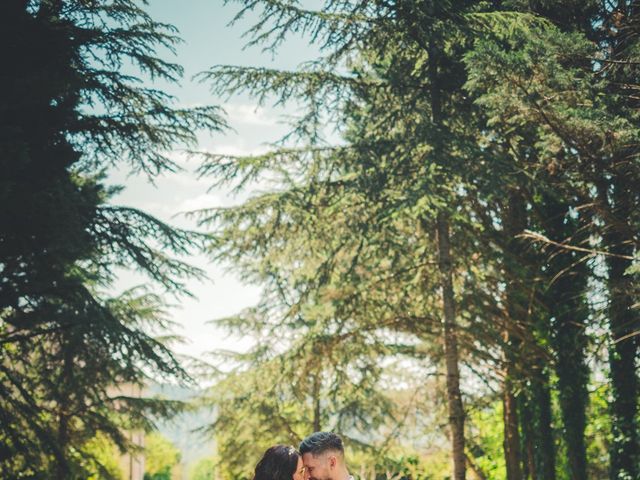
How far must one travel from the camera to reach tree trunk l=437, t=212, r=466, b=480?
898 centimetres

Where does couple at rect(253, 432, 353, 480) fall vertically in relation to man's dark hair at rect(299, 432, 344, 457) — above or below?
below

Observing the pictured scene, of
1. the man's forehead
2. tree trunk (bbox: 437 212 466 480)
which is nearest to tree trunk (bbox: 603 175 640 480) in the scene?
tree trunk (bbox: 437 212 466 480)

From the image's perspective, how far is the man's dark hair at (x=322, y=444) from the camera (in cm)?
420

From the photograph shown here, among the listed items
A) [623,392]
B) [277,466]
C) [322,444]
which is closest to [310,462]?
[322,444]

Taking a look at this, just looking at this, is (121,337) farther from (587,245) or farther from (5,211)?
(587,245)

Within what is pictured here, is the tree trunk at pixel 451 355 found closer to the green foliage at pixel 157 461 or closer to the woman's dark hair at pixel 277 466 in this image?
the woman's dark hair at pixel 277 466

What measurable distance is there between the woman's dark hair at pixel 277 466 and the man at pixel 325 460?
7.5 inches

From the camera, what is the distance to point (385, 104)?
10508 mm

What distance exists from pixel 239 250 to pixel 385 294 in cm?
328

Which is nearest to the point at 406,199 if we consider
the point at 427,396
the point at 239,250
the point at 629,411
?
the point at 239,250

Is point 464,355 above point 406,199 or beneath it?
beneath

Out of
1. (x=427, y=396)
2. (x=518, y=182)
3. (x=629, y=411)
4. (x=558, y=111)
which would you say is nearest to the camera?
(x=558, y=111)

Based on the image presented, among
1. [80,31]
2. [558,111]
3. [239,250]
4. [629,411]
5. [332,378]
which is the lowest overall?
[629,411]

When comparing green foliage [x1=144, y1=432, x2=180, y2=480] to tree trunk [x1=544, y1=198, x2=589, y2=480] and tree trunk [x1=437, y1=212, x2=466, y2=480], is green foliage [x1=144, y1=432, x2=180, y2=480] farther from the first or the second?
tree trunk [x1=437, y1=212, x2=466, y2=480]
